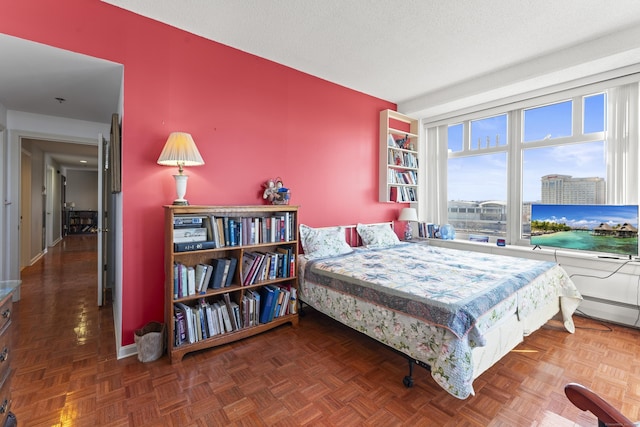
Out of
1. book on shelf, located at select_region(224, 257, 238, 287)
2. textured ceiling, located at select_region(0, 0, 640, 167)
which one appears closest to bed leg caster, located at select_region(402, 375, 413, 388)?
book on shelf, located at select_region(224, 257, 238, 287)

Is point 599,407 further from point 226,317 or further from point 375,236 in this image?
point 375,236

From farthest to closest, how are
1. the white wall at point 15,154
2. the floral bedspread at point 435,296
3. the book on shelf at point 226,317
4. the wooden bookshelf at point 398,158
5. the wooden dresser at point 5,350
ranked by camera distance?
the wooden bookshelf at point 398,158 < the white wall at point 15,154 < the book on shelf at point 226,317 < the floral bedspread at point 435,296 < the wooden dresser at point 5,350

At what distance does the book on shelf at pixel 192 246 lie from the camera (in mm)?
2273

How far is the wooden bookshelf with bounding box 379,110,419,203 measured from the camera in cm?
426

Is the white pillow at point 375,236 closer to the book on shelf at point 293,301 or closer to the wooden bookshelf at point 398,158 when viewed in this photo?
the wooden bookshelf at point 398,158

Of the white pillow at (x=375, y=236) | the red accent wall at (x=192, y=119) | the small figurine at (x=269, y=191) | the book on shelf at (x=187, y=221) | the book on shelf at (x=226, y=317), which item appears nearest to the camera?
the red accent wall at (x=192, y=119)

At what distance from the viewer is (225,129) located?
2.85 meters

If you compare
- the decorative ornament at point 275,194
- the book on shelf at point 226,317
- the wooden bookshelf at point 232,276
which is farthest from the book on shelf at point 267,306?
the decorative ornament at point 275,194

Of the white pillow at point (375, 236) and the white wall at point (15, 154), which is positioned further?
the white pillow at point (375, 236)

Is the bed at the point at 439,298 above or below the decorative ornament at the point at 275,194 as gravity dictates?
below

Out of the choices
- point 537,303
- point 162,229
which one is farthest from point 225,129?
point 537,303

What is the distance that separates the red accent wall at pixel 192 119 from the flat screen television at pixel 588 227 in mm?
2404

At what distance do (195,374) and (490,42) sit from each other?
392 cm

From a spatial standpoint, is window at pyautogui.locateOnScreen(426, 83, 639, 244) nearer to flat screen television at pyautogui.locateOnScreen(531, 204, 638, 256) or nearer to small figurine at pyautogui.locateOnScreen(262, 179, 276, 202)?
flat screen television at pyautogui.locateOnScreen(531, 204, 638, 256)
